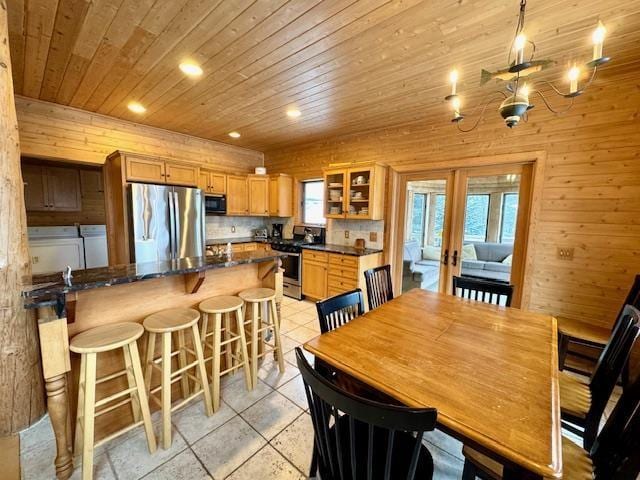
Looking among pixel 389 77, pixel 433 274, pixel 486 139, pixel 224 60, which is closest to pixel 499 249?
pixel 433 274

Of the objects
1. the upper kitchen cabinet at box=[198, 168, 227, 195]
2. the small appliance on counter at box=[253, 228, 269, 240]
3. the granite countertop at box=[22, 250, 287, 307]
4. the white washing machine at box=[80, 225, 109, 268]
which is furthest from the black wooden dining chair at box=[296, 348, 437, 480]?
the white washing machine at box=[80, 225, 109, 268]

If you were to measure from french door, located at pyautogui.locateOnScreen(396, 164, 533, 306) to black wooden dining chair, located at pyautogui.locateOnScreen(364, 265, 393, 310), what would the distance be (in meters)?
1.51

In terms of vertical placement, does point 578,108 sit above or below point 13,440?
above

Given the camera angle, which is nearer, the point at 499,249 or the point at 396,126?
the point at 499,249

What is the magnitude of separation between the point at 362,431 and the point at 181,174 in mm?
4188

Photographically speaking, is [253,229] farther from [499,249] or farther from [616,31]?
[616,31]

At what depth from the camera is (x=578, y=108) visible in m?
2.56

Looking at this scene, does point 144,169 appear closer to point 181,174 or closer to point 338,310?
point 181,174

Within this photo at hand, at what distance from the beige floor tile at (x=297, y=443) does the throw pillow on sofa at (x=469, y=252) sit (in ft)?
8.86

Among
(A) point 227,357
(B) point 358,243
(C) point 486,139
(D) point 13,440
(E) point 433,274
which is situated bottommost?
(D) point 13,440

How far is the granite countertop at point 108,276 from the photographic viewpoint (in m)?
1.33

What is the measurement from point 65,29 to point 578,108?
4431mm

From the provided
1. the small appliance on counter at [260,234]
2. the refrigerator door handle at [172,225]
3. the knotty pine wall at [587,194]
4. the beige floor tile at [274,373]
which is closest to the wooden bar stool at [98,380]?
the beige floor tile at [274,373]

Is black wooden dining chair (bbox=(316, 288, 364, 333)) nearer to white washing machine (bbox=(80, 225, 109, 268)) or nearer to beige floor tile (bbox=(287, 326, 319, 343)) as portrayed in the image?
beige floor tile (bbox=(287, 326, 319, 343))
